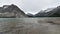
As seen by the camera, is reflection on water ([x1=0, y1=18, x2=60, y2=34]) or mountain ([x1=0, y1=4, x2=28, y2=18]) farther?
mountain ([x1=0, y1=4, x2=28, y2=18])

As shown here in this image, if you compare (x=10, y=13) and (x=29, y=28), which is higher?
(x=10, y=13)

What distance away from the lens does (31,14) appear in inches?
2699

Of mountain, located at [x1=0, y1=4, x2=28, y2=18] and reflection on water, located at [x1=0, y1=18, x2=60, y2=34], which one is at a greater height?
mountain, located at [x1=0, y1=4, x2=28, y2=18]

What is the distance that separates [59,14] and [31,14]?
83.7ft

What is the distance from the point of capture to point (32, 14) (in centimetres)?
6962

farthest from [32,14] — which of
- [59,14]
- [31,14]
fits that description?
[59,14]

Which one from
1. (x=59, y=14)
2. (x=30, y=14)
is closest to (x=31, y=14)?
(x=30, y=14)

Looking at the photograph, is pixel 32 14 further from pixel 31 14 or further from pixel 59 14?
pixel 59 14

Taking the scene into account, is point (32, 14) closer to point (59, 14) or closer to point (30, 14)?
point (30, 14)

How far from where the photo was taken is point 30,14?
227 ft

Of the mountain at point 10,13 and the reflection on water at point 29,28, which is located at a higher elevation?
the mountain at point 10,13

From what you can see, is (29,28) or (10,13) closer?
(29,28)

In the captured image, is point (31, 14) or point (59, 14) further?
point (31, 14)

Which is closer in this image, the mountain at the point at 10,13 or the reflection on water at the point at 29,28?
the reflection on water at the point at 29,28
